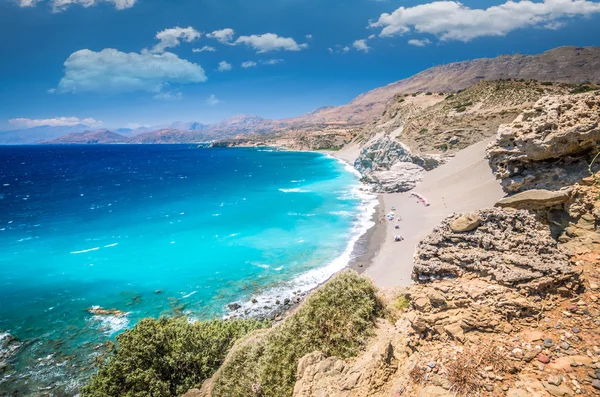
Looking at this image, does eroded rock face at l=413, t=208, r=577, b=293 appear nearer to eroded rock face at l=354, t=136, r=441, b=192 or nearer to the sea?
the sea

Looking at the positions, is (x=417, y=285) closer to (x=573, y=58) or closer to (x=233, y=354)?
(x=233, y=354)

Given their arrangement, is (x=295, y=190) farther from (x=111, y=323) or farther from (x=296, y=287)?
(x=111, y=323)

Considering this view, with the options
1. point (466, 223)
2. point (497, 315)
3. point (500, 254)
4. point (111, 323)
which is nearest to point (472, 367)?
point (497, 315)

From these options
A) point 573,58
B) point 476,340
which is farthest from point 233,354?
point 573,58

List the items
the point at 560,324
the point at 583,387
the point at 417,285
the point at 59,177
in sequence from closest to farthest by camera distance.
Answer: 1. the point at 583,387
2. the point at 560,324
3. the point at 417,285
4. the point at 59,177

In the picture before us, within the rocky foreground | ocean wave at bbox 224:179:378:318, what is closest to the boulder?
the rocky foreground

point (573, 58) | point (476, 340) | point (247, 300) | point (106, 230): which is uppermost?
point (573, 58)
